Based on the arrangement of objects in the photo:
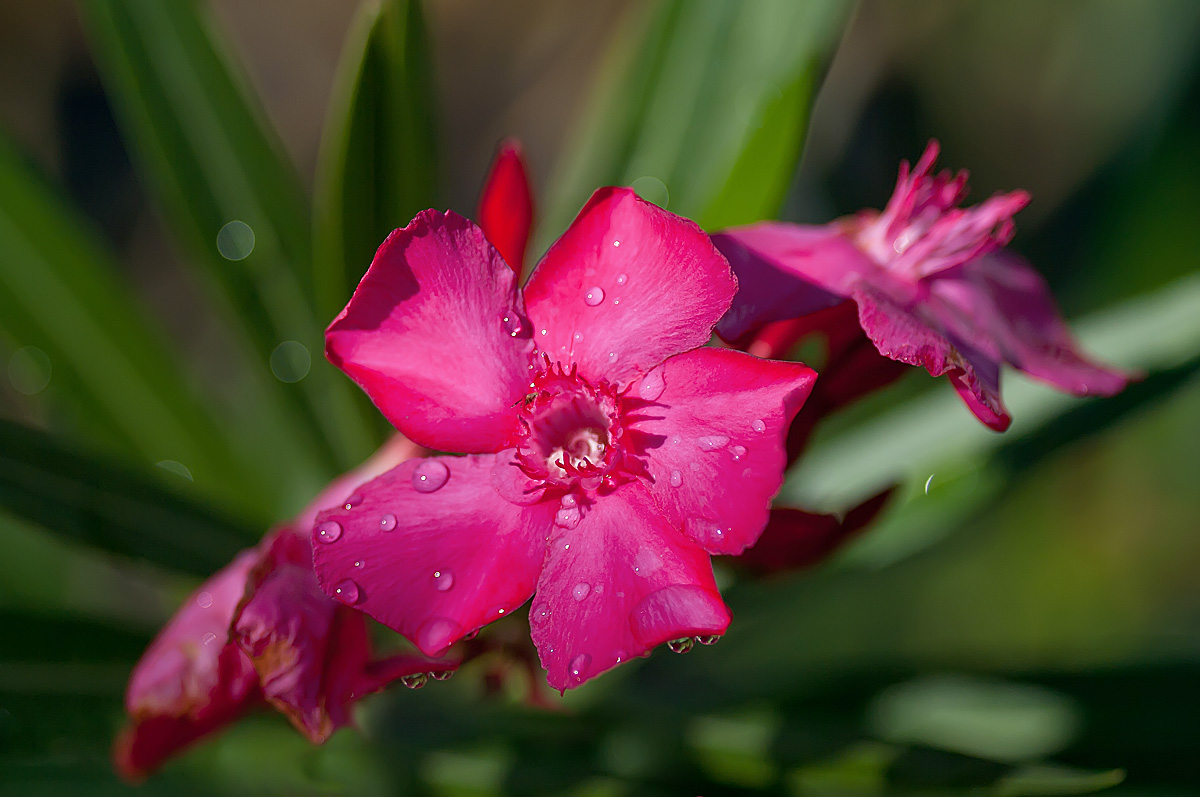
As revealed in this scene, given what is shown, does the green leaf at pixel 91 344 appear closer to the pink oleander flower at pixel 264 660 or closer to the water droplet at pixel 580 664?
the pink oleander flower at pixel 264 660

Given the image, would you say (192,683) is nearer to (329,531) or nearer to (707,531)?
(329,531)

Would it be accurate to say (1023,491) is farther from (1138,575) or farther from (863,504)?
(863,504)

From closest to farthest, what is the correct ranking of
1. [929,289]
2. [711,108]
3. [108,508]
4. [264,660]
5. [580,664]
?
[580,664] < [264,660] < [929,289] < [108,508] < [711,108]

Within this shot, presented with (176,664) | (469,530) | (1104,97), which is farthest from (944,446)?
(1104,97)

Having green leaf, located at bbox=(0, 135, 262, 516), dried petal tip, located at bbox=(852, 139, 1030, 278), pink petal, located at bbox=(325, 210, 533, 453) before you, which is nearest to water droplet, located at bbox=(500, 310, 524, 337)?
pink petal, located at bbox=(325, 210, 533, 453)

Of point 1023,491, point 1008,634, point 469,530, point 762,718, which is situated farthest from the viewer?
point 1023,491

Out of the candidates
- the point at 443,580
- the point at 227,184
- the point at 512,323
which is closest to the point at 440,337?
the point at 512,323

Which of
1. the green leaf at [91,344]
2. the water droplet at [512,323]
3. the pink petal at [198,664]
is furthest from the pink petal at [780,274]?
the green leaf at [91,344]
